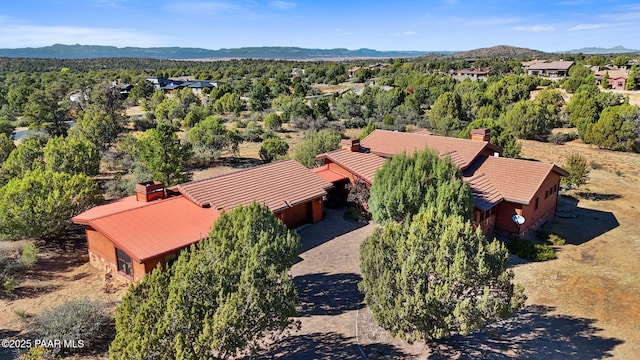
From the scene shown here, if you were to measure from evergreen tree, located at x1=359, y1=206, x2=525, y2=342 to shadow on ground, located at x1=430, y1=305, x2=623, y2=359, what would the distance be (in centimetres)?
168

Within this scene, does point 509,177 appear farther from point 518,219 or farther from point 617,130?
point 617,130

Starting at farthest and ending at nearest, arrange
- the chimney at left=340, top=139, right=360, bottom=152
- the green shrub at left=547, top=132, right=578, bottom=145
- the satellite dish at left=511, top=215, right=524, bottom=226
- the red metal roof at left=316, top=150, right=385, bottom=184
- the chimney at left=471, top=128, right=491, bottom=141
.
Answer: the green shrub at left=547, top=132, right=578, bottom=145 < the chimney at left=471, top=128, right=491, bottom=141 < the chimney at left=340, top=139, right=360, bottom=152 < the red metal roof at left=316, top=150, right=385, bottom=184 < the satellite dish at left=511, top=215, right=524, bottom=226

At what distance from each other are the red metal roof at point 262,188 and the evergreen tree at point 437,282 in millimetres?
10495

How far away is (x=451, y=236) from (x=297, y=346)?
6315mm

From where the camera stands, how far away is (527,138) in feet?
178

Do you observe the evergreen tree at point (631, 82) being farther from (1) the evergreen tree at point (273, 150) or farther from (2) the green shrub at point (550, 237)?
(1) the evergreen tree at point (273, 150)

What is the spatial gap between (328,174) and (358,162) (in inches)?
86.0

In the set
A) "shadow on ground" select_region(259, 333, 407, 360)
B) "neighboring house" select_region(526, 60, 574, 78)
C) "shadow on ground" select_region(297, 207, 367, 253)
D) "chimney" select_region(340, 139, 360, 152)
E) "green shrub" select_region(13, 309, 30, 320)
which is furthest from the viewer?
"neighboring house" select_region(526, 60, 574, 78)

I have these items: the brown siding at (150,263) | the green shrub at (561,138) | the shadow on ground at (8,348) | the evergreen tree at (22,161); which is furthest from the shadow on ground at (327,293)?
the green shrub at (561,138)

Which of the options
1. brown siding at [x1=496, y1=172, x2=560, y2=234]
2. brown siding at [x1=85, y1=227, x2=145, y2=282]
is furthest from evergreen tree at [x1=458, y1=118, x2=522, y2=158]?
brown siding at [x1=85, y1=227, x2=145, y2=282]

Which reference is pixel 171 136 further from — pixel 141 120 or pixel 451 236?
pixel 141 120

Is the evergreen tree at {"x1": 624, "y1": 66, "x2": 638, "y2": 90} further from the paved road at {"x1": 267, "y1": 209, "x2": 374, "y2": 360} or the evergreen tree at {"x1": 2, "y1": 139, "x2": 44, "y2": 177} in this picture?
the evergreen tree at {"x1": 2, "y1": 139, "x2": 44, "y2": 177}

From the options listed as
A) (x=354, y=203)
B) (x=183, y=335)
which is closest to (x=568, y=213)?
(x=354, y=203)

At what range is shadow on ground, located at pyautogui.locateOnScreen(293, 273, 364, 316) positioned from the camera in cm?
1766
